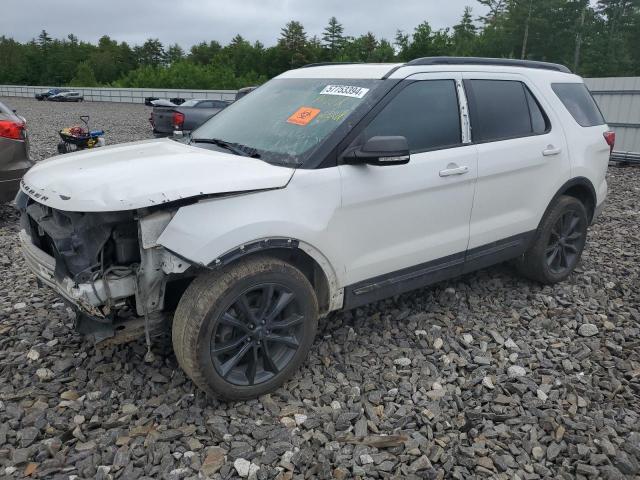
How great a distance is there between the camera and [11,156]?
19.6ft

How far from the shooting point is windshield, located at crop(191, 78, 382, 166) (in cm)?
328

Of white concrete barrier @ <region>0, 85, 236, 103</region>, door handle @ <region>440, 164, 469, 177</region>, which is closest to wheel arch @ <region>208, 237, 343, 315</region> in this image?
door handle @ <region>440, 164, 469, 177</region>

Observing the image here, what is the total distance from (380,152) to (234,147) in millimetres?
967

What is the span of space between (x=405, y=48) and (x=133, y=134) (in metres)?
41.6

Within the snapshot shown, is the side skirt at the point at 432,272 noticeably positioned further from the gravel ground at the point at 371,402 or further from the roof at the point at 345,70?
the roof at the point at 345,70

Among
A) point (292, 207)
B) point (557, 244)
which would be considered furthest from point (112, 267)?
point (557, 244)

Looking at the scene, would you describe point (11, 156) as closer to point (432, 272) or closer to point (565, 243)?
point (432, 272)

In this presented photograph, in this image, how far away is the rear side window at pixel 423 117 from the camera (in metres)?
3.43

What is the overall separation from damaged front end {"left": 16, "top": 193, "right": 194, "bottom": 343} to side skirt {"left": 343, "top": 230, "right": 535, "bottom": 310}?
1086 mm

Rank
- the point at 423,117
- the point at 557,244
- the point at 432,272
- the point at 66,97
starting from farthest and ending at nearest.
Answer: the point at 66,97, the point at 557,244, the point at 432,272, the point at 423,117

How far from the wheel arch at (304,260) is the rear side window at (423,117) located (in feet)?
2.65

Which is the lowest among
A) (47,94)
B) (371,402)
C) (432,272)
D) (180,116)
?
(371,402)

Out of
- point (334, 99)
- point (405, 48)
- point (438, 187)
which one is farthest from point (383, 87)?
point (405, 48)

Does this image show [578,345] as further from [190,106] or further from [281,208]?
[190,106]
